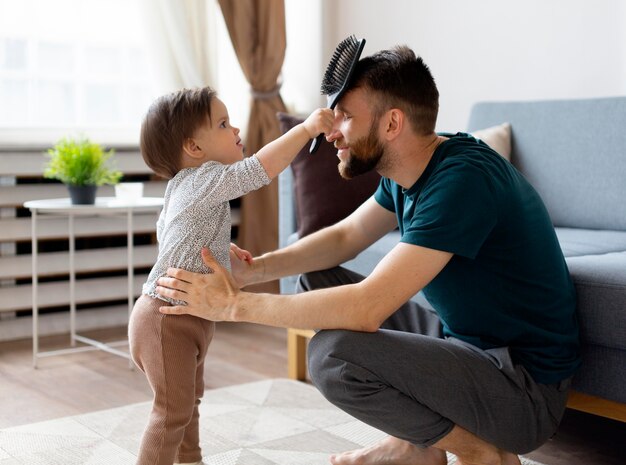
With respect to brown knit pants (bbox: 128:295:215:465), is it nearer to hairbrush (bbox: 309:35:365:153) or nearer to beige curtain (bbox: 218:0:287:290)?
hairbrush (bbox: 309:35:365:153)

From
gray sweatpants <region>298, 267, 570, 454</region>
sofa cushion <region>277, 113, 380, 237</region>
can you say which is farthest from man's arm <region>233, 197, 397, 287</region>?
sofa cushion <region>277, 113, 380, 237</region>

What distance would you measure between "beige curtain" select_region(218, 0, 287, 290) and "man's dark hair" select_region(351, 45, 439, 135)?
222 centimetres

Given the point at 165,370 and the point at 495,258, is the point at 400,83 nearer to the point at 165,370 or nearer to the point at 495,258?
the point at 495,258

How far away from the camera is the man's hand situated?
1.69m

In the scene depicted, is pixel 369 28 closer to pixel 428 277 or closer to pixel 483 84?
pixel 483 84

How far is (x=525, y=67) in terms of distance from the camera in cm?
339

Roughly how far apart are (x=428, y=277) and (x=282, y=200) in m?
1.47

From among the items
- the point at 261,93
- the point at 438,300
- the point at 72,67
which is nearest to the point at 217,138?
the point at 438,300

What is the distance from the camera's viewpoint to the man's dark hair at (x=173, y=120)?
1776 millimetres

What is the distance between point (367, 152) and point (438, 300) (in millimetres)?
353

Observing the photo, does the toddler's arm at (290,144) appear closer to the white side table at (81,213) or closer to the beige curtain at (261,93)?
the white side table at (81,213)

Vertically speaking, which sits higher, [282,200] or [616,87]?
[616,87]

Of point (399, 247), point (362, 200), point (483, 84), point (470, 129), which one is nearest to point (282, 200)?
point (362, 200)

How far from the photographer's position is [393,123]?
1771 millimetres
